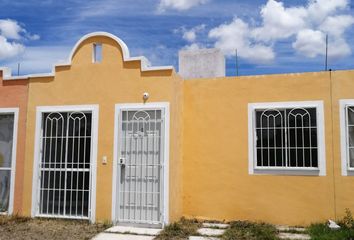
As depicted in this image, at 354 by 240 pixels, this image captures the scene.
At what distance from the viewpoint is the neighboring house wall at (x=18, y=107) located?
9.43m

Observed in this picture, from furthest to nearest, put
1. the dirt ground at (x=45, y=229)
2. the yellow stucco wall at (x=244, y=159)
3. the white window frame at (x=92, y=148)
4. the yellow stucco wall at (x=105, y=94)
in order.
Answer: the white window frame at (x=92, y=148), the yellow stucco wall at (x=105, y=94), the yellow stucco wall at (x=244, y=159), the dirt ground at (x=45, y=229)

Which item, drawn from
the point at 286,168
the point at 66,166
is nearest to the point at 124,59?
the point at 66,166

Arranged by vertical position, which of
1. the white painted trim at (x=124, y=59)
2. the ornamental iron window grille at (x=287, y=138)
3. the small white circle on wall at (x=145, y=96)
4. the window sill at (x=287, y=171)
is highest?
the white painted trim at (x=124, y=59)

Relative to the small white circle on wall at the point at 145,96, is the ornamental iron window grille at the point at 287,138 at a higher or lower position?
lower

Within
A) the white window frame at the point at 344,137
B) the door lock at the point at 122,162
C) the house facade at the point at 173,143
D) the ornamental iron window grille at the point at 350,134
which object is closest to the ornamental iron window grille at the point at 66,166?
the house facade at the point at 173,143

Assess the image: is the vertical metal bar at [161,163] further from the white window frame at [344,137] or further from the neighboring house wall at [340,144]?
the white window frame at [344,137]

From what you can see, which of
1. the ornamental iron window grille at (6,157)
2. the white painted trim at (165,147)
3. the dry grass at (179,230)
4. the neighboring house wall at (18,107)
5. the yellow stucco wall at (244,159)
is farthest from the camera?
the ornamental iron window grille at (6,157)

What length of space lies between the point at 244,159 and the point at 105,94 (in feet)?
11.7

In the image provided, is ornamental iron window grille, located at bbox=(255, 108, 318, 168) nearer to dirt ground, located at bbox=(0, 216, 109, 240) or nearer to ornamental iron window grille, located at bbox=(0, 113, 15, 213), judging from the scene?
dirt ground, located at bbox=(0, 216, 109, 240)

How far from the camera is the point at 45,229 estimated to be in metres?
8.38

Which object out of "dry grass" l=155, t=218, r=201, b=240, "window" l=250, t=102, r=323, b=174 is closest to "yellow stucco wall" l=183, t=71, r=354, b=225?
"window" l=250, t=102, r=323, b=174

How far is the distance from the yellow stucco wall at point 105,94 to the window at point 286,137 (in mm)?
1837

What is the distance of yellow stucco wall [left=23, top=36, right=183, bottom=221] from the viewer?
28.7 ft

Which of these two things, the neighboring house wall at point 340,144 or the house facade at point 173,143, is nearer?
the neighboring house wall at point 340,144
